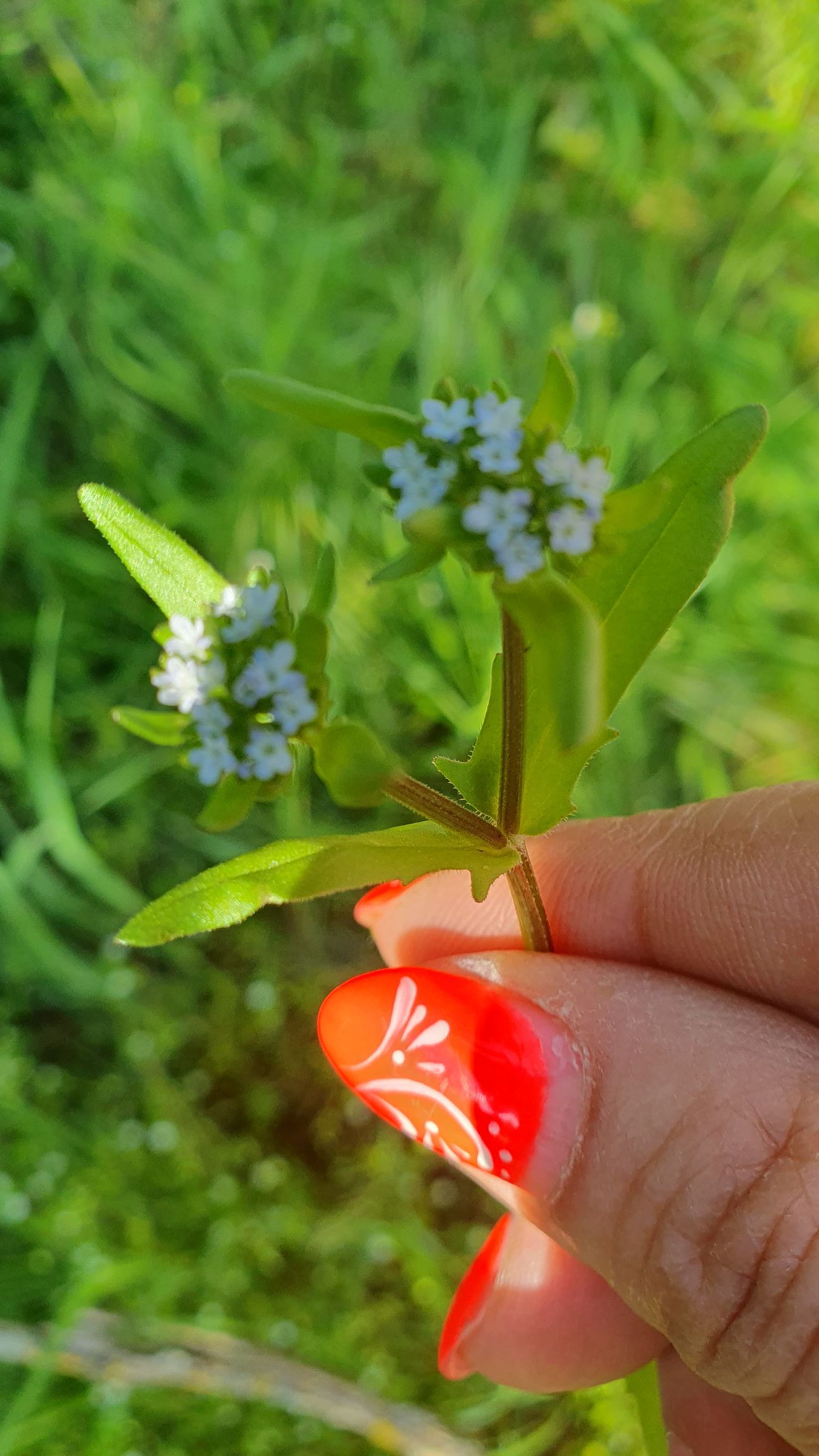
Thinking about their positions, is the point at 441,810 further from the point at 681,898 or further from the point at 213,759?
the point at 681,898

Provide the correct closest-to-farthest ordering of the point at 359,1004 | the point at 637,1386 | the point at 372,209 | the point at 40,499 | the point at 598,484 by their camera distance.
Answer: the point at 598,484
the point at 359,1004
the point at 637,1386
the point at 40,499
the point at 372,209

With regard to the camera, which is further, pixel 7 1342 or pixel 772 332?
pixel 772 332

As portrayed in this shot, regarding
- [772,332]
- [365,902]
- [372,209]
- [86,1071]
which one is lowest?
[86,1071]

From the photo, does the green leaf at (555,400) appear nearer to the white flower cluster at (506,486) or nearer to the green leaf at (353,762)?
the white flower cluster at (506,486)

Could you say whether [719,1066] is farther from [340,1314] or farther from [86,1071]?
[86,1071]

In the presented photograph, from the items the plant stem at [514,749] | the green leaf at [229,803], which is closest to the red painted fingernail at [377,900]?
the plant stem at [514,749]

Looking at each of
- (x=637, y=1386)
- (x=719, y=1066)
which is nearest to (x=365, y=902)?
(x=719, y=1066)

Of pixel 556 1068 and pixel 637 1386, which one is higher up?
pixel 556 1068

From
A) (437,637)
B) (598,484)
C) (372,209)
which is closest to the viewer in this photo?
(598,484)

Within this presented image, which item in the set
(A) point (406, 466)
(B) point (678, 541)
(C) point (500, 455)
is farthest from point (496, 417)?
(B) point (678, 541)
